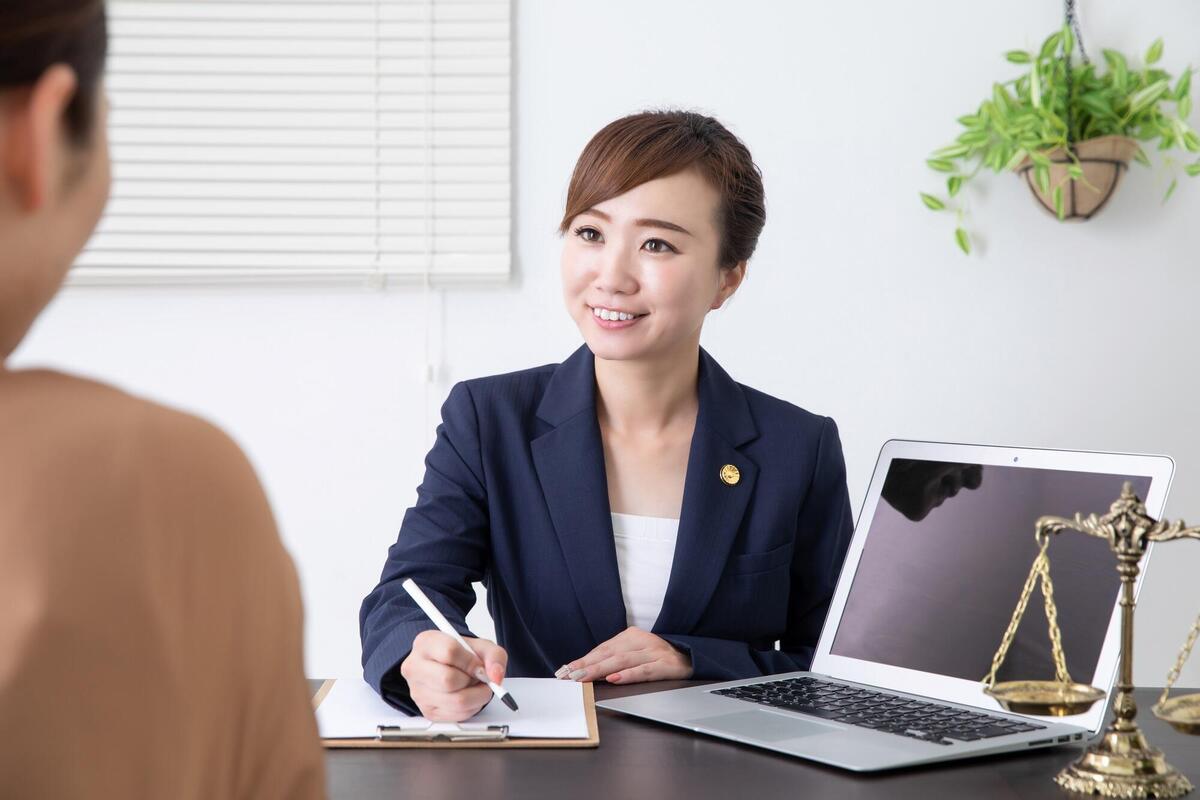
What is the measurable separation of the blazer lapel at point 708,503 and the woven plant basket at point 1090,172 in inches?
40.0

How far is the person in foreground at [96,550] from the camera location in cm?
37

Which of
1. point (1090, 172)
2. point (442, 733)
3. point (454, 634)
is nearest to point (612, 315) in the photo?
point (454, 634)

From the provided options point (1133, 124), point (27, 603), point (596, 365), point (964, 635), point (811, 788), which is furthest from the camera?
point (1133, 124)

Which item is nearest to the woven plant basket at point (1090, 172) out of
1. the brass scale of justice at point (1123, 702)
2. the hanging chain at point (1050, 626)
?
the hanging chain at point (1050, 626)

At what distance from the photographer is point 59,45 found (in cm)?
38

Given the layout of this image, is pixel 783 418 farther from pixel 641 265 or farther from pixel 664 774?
pixel 664 774

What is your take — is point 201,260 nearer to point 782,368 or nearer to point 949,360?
point 782,368

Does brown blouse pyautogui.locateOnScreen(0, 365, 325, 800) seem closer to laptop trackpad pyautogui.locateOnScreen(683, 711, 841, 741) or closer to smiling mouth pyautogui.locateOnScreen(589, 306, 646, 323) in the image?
laptop trackpad pyautogui.locateOnScreen(683, 711, 841, 741)

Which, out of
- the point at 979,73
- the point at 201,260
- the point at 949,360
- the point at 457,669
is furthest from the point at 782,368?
the point at 457,669

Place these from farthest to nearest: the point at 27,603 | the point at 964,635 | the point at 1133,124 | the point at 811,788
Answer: the point at 1133,124
the point at 964,635
the point at 811,788
the point at 27,603

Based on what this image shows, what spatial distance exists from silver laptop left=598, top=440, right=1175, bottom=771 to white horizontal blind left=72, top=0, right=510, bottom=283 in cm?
130

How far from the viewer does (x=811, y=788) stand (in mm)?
972

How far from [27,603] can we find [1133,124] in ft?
8.13

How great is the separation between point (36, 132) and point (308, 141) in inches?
86.5
